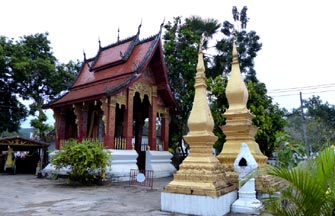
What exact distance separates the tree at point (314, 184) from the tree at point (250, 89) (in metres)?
7.02

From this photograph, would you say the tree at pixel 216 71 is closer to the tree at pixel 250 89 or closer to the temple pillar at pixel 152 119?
the tree at pixel 250 89

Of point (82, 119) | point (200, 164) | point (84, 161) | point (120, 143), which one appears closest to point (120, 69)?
point (82, 119)

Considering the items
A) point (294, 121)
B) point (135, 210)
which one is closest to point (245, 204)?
point (135, 210)

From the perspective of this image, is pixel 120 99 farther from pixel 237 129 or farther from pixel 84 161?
pixel 237 129

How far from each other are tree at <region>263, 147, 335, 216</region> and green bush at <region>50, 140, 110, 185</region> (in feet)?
29.2

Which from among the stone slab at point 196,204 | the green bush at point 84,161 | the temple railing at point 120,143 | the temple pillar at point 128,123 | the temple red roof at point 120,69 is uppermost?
the temple red roof at point 120,69

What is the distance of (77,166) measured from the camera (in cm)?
1099

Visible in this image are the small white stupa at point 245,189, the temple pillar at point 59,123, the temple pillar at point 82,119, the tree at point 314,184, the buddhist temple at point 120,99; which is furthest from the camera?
the temple pillar at point 59,123

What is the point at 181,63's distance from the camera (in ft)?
57.4

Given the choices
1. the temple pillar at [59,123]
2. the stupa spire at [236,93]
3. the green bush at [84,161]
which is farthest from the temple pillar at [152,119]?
the stupa spire at [236,93]

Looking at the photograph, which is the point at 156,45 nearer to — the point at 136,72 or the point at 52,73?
the point at 136,72

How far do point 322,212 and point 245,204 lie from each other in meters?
3.55

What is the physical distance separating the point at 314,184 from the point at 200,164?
357 centimetres

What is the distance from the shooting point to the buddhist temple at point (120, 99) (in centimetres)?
1311
